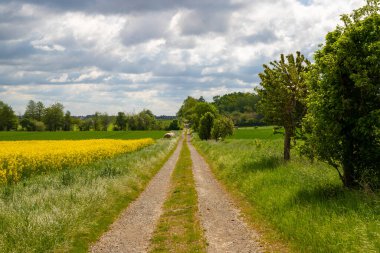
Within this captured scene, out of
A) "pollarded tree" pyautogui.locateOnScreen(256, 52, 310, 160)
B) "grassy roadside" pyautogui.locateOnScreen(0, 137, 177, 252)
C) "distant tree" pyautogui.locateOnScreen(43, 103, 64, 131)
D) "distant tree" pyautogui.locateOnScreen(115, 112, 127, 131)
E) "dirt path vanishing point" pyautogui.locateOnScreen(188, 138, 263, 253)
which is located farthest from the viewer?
"distant tree" pyautogui.locateOnScreen(115, 112, 127, 131)

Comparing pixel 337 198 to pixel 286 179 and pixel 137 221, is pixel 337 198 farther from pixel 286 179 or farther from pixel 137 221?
pixel 137 221

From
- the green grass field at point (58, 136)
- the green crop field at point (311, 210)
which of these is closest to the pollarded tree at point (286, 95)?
the green crop field at point (311, 210)

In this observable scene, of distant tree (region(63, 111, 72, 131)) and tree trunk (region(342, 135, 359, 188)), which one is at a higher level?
distant tree (region(63, 111, 72, 131))

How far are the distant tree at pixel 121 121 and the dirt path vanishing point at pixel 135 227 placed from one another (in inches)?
5997

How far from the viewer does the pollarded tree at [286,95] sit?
2080 cm

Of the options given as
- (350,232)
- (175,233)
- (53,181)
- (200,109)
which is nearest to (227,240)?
(175,233)

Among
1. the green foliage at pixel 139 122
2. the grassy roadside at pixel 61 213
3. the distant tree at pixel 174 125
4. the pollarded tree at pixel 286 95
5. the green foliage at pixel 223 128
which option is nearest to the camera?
the grassy roadside at pixel 61 213

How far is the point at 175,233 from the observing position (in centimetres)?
1012

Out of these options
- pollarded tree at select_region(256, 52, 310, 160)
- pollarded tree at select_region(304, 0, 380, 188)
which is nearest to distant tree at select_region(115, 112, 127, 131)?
pollarded tree at select_region(256, 52, 310, 160)

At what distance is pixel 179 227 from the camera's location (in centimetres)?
1076

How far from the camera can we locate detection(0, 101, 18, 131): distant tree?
132875mm

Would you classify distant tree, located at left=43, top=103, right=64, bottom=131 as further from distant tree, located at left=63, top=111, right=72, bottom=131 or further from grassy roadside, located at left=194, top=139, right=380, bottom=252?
grassy roadside, located at left=194, top=139, right=380, bottom=252

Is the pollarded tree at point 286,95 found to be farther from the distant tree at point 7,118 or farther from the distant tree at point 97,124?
the distant tree at point 97,124

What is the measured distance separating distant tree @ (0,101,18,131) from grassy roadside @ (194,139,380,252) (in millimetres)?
137813
